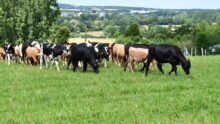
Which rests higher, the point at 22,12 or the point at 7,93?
the point at 22,12

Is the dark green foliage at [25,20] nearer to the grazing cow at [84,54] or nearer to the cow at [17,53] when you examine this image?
the cow at [17,53]

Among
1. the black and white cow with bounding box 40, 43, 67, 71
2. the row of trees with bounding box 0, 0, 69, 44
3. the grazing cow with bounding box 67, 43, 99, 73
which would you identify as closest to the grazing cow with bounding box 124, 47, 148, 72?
the grazing cow with bounding box 67, 43, 99, 73

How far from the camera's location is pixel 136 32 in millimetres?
136000

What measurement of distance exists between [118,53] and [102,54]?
1.28m

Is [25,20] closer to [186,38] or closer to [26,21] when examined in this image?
[26,21]

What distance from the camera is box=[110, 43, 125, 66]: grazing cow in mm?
24156

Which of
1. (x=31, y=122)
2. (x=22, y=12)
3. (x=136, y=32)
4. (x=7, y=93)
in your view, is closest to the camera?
(x=31, y=122)

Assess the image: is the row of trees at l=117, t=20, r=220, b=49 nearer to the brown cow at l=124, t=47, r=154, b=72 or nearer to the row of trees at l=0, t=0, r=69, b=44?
the row of trees at l=0, t=0, r=69, b=44

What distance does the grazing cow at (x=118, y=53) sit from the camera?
2416cm

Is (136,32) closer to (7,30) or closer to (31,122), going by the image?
(7,30)

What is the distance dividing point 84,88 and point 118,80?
2911 mm

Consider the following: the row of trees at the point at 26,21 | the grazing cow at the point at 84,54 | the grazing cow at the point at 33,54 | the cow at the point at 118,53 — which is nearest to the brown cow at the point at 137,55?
the grazing cow at the point at 84,54

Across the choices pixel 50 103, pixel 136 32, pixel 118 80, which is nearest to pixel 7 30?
pixel 118 80

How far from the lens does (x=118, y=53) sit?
24.4 m
